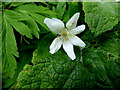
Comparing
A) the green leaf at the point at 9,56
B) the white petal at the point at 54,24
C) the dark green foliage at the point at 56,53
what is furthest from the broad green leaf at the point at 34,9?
the green leaf at the point at 9,56

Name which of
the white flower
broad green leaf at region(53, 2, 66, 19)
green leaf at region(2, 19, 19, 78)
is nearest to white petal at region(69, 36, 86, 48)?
the white flower

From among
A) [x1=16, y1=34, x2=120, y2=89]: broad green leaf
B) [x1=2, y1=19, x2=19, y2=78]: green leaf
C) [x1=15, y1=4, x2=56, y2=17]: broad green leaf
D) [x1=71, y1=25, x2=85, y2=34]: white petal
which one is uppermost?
[x1=15, y1=4, x2=56, y2=17]: broad green leaf

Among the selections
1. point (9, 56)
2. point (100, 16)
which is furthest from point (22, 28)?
point (100, 16)

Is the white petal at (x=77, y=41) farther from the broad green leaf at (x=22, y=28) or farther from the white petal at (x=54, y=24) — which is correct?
the broad green leaf at (x=22, y=28)

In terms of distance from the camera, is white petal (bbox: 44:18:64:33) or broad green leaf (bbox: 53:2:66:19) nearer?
white petal (bbox: 44:18:64:33)

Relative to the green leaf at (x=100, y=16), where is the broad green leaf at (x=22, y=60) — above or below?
below

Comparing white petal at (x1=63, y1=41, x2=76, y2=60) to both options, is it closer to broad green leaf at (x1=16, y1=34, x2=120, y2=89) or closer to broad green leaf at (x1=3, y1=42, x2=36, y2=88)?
broad green leaf at (x1=16, y1=34, x2=120, y2=89)

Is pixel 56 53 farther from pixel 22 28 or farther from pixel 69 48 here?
pixel 22 28
